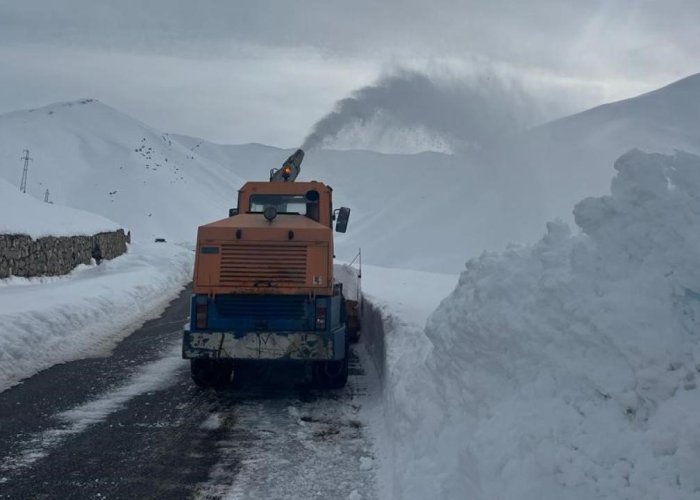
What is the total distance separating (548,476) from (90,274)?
929 inches

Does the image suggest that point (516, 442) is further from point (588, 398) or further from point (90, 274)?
point (90, 274)

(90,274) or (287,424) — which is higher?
(90,274)

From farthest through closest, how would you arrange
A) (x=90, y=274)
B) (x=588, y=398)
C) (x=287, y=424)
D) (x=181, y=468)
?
(x=90, y=274) < (x=287, y=424) < (x=181, y=468) < (x=588, y=398)

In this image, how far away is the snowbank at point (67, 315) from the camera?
33.5 feet

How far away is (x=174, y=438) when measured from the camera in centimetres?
665

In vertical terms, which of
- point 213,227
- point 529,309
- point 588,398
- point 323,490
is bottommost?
point 323,490

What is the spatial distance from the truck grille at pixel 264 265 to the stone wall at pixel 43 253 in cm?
1354

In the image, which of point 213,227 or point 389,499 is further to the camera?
point 213,227

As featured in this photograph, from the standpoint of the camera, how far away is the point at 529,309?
4871mm

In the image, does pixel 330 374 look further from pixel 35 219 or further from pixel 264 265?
pixel 35 219

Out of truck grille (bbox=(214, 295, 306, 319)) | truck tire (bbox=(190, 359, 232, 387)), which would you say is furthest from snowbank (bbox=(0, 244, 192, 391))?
truck grille (bbox=(214, 295, 306, 319))

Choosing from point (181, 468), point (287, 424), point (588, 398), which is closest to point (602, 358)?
point (588, 398)

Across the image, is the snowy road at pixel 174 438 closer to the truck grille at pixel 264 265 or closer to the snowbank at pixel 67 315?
the snowbank at pixel 67 315


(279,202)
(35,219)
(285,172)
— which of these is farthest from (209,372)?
(35,219)
